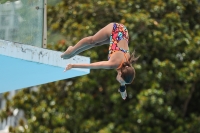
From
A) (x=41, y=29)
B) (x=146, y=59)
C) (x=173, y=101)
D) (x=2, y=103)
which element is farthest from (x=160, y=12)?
(x=2, y=103)

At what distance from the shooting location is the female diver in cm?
833

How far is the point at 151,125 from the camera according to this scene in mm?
17562

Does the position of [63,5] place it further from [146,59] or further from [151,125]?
[151,125]

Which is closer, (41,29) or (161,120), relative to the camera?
(41,29)

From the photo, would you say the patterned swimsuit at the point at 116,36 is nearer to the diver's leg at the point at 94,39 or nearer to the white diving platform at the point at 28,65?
the diver's leg at the point at 94,39

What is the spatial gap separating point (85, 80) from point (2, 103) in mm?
10050

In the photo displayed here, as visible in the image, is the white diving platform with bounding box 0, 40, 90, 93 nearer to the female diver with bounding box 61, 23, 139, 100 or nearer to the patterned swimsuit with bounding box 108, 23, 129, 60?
the female diver with bounding box 61, 23, 139, 100

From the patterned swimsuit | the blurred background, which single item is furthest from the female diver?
the blurred background

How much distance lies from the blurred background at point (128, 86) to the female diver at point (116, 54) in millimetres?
8084

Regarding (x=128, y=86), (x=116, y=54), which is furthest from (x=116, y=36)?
(x=128, y=86)

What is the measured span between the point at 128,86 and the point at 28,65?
667 cm

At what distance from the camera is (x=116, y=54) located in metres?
8.44

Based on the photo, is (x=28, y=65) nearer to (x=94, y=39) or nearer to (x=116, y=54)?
(x=94, y=39)

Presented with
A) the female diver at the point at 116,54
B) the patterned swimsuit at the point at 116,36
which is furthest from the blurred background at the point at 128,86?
the patterned swimsuit at the point at 116,36
